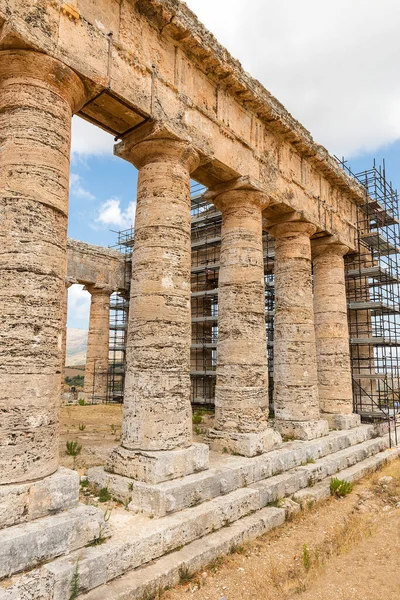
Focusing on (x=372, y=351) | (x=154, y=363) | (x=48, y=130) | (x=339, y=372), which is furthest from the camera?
(x=372, y=351)

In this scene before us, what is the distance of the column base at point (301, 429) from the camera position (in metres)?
11.0

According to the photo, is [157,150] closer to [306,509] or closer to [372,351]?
[306,509]

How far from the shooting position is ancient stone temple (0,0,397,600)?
17.1 ft

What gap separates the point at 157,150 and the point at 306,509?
303 inches

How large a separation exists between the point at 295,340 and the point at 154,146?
Result: 664 centimetres

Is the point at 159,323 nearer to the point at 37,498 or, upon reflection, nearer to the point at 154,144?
the point at 37,498

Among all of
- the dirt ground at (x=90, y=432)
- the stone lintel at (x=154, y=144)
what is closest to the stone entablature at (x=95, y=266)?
the dirt ground at (x=90, y=432)

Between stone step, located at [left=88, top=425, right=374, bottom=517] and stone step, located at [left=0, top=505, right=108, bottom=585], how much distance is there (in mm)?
979

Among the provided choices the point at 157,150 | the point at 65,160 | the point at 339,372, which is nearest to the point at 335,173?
the point at 339,372

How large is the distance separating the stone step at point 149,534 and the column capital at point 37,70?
642 cm

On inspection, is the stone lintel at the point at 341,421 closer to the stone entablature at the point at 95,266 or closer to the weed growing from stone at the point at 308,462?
the weed growing from stone at the point at 308,462

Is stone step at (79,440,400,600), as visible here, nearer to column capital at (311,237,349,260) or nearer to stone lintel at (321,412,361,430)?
stone lintel at (321,412,361,430)

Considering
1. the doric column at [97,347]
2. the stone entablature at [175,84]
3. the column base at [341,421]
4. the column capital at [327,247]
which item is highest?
the stone entablature at [175,84]

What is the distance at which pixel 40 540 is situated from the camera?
187 inches
